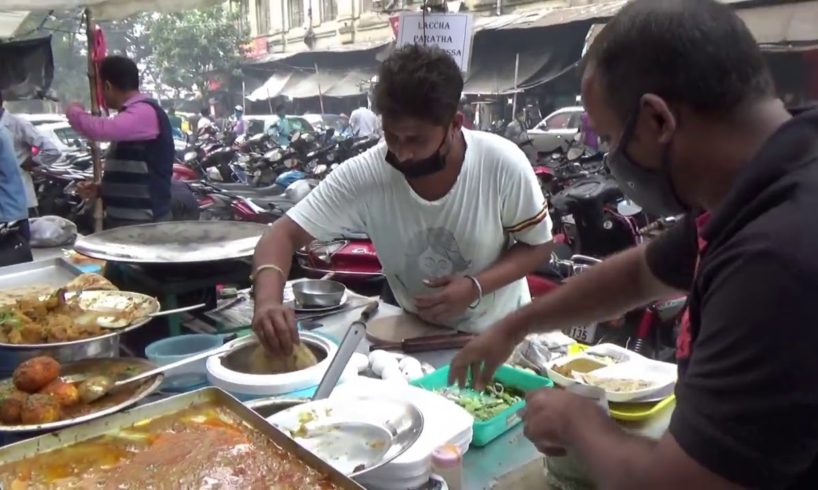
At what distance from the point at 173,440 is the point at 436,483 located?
0.58 metres

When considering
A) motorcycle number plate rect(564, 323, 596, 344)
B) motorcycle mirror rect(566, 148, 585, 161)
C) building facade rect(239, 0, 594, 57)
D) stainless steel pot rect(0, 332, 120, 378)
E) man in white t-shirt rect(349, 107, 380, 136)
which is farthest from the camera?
building facade rect(239, 0, 594, 57)

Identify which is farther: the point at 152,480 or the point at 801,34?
the point at 801,34

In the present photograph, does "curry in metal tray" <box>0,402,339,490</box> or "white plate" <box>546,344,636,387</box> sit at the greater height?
"curry in metal tray" <box>0,402,339,490</box>

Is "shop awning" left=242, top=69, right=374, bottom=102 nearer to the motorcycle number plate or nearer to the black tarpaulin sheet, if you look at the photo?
the black tarpaulin sheet

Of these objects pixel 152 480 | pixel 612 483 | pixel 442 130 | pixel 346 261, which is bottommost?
pixel 346 261

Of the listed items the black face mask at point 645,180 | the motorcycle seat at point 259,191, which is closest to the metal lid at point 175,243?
the black face mask at point 645,180

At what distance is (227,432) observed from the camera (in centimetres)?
151

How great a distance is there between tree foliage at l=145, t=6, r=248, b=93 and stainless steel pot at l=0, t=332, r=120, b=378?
3032 centimetres

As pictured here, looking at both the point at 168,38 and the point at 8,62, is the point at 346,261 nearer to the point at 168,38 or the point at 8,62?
the point at 8,62

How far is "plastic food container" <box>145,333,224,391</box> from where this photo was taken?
6.18 feet

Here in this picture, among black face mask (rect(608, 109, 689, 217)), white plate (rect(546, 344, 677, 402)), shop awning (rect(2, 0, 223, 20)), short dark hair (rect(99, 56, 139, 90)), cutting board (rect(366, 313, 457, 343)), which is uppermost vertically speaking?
shop awning (rect(2, 0, 223, 20))

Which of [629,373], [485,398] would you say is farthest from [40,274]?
[629,373]

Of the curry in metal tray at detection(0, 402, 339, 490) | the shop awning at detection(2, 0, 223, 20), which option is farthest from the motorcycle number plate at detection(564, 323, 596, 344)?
the shop awning at detection(2, 0, 223, 20)

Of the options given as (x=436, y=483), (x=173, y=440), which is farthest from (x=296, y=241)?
(x=436, y=483)
